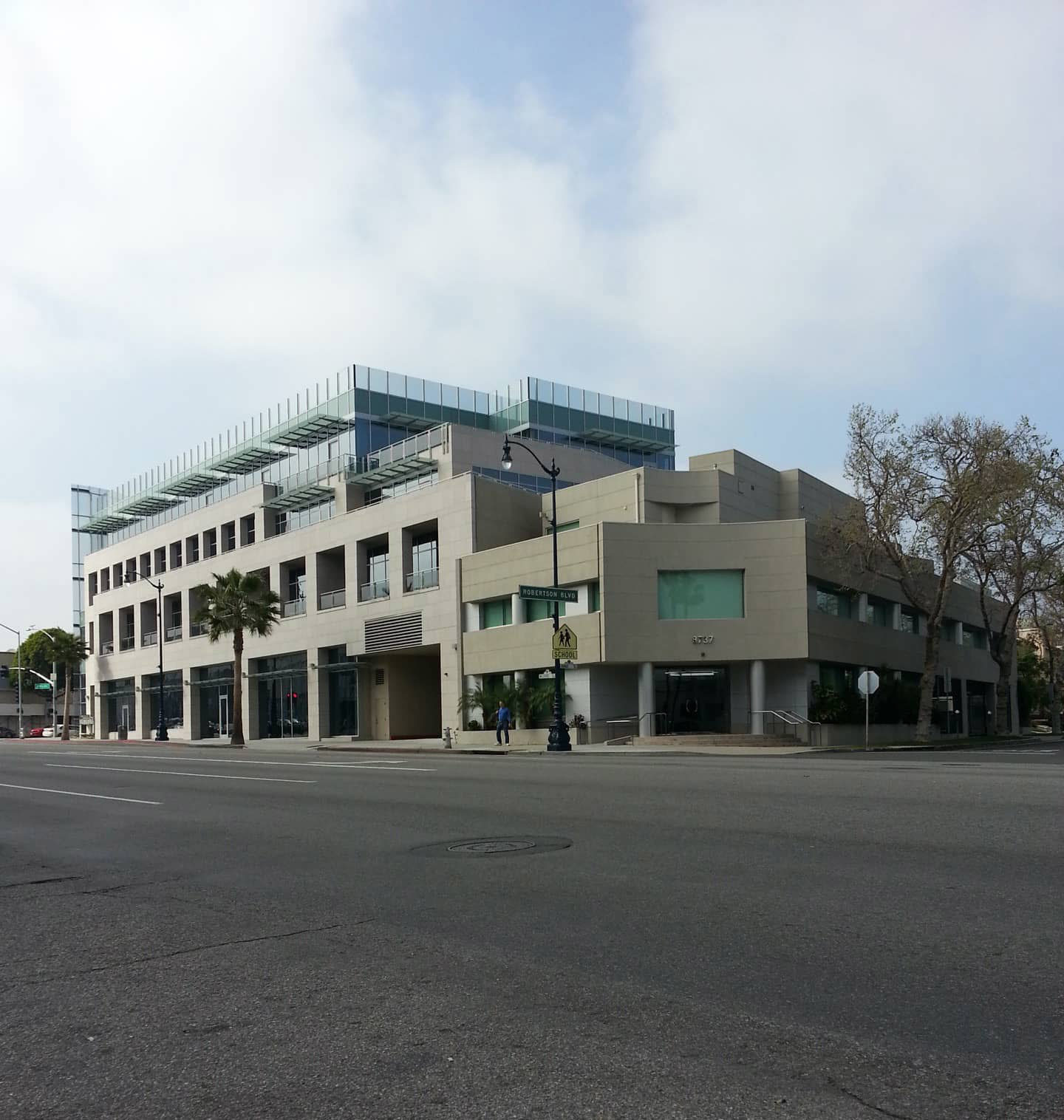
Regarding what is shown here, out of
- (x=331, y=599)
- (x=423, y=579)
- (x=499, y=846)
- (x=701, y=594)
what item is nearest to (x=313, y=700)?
(x=331, y=599)

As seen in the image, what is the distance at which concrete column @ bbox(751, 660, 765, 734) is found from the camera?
43.7 meters

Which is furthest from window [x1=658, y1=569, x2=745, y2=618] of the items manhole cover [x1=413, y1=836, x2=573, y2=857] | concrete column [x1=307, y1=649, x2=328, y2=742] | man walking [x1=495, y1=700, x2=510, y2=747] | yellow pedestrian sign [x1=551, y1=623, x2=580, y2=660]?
manhole cover [x1=413, y1=836, x2=573, y2=857]

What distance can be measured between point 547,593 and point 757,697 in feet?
36.4

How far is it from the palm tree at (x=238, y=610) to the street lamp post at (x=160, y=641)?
13.1m

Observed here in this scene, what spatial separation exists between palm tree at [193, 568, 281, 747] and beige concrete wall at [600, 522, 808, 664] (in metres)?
22.5

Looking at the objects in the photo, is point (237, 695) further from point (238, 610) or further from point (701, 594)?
point (701, 594)

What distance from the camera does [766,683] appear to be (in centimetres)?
4509

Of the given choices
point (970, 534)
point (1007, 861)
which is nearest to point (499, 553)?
point (970, 534)

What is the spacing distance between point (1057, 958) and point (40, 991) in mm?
5705

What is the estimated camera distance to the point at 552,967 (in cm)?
637

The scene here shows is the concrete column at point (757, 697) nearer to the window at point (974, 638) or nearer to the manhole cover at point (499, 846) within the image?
the manhole cover at point (499, 846)

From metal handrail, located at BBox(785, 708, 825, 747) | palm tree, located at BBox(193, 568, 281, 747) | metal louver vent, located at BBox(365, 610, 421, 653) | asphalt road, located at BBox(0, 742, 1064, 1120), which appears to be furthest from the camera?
palm tree, located at BBox(193, 568, 281, 747)

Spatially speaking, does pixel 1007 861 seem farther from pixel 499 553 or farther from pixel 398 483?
pixel 398 483

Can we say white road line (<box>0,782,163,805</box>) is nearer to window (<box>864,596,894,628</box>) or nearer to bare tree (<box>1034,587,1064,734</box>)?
window (<box>864,596,894,628</box>)
